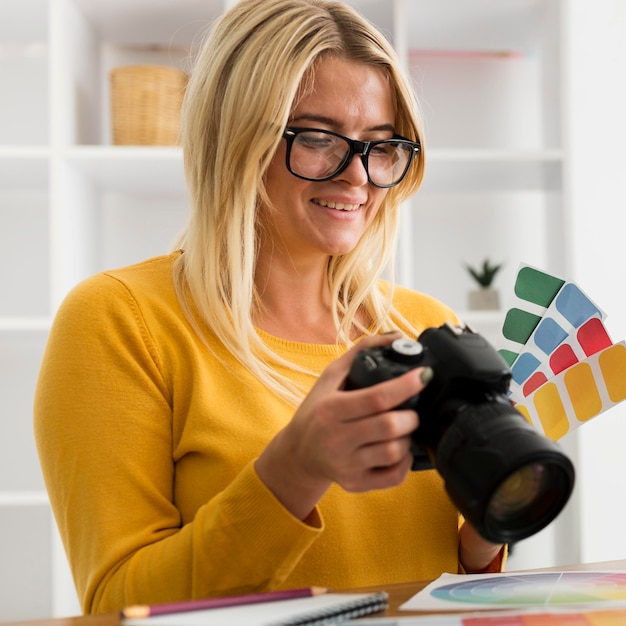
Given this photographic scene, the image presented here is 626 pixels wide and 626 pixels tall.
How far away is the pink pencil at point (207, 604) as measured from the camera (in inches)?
25.6

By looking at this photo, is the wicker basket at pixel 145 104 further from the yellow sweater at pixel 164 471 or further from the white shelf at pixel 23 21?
the yellow sweater at pixel 164 471

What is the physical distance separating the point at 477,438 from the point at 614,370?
1.10ft

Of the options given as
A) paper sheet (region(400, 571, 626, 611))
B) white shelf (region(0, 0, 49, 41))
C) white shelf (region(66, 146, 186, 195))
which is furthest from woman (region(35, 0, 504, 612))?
white shelf (region(0, 0, 49, 41))

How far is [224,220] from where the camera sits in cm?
112

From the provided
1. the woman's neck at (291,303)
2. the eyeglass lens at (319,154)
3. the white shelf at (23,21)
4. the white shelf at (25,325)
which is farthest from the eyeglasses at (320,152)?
the white shelf at (23,21)

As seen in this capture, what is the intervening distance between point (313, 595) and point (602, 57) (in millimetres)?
1534

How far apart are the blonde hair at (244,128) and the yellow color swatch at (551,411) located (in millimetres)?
275

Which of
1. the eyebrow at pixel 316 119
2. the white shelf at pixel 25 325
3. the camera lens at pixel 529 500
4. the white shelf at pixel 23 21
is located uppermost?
the white shelf at pixel 23 21

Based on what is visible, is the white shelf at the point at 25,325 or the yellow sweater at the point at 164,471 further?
the white shelf at the point at 25,325

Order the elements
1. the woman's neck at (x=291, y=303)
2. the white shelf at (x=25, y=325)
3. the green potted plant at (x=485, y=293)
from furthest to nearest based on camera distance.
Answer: the green potted plant at (x=485, y=293), the white shelf at (x=25, y=325), the woman's neck at (x=291, y=303)

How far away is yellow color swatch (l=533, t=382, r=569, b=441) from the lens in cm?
98

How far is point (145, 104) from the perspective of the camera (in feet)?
6.27

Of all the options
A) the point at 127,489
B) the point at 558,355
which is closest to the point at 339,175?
the point at 558,355

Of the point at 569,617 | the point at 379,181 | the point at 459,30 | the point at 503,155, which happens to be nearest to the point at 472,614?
the point at 569,617
